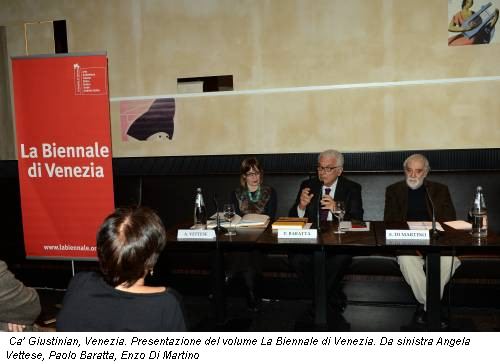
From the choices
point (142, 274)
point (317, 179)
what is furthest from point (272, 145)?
point (142, 274)

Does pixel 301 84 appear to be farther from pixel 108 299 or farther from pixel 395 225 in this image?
pixel 108 299

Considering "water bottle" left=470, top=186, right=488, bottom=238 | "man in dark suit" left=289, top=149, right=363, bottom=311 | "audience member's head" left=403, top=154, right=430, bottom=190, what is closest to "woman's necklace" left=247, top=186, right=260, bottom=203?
"man in dark suit" left=289, top=149, right=363, bottom=311

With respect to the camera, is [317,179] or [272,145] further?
[272,145]

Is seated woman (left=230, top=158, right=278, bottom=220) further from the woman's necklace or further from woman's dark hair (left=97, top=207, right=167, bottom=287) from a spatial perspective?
woman's dark hair (left=97, top=207, right=167, bottom=287)

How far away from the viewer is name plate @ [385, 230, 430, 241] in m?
2.83

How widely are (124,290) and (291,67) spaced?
3.61 metres

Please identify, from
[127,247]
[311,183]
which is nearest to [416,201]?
[311,183]

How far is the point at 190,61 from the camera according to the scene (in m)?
4.99

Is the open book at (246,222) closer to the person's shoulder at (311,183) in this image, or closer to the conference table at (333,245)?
the conference table at (333,245)

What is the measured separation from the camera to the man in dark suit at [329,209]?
12.2 feet

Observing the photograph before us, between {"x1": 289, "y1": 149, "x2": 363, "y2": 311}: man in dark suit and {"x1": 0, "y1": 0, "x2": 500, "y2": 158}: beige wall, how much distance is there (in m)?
0.88

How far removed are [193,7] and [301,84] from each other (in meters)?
1.31

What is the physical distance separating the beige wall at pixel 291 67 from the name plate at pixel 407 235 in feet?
6.44

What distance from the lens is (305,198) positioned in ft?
12.2
